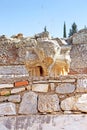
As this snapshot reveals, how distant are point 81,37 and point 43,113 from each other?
6459mm

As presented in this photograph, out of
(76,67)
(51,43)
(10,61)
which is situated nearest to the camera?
(51,43)

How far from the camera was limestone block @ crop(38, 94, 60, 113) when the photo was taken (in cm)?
321

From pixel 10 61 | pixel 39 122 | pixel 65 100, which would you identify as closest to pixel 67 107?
pixel 65 100

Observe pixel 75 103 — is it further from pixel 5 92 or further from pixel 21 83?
pixel 5 92

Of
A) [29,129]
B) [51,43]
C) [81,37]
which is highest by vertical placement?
[81,37]

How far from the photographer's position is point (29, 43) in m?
9.46

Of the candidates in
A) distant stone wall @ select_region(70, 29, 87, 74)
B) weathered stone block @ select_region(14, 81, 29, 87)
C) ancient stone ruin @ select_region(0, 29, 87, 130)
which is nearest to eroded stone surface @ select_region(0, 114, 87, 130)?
ancient stone ruin @ select_region(0, 29, 87, 130)

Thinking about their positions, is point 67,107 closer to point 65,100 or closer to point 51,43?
point 65,100

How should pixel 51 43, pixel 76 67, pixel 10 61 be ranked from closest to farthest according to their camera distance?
pixel 51 43
pixel 76 67
pixel 10 61

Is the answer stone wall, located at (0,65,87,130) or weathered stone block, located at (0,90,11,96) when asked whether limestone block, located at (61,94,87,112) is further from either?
weathered stone block, located at (0,90,11,96)

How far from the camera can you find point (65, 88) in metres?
3.23

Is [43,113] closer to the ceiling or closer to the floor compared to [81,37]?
closer to the floor

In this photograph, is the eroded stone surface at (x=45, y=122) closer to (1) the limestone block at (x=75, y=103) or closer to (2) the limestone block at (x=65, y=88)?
(1) the limestone block at (x=75, y=103)

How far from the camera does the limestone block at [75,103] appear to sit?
3180 millimetres
